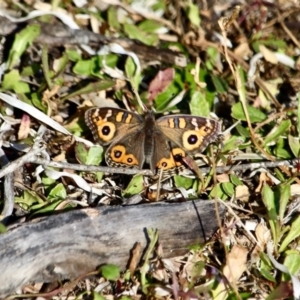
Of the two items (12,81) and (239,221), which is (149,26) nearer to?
(12,81)

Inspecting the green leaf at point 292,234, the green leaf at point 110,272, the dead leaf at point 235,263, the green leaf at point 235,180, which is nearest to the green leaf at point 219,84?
the green leaf at point 235,180

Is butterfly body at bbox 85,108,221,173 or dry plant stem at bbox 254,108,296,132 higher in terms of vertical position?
butterfly body at bbox 85,108,221,173

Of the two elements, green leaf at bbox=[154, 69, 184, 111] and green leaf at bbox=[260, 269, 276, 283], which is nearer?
green leaf at bbox=[260, 269, 276, 283]

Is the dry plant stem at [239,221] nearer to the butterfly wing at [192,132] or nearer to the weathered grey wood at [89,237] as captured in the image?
the weathered grey wood at [89,237]

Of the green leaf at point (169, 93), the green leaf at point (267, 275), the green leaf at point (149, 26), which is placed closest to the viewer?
the green leaf at point (267, 275)

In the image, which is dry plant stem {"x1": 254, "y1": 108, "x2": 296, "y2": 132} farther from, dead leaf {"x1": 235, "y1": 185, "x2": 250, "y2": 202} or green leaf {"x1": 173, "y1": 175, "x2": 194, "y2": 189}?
green leaf {"x1": 173, "y1": 175, "x2": 194, "y2": 189}

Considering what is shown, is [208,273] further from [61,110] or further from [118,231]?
[61,110]

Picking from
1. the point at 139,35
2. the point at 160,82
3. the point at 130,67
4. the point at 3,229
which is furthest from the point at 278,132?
the point at 3,229

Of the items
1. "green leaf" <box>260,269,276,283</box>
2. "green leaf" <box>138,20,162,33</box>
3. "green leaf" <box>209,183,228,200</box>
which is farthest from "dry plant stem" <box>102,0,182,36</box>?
"green leaf" <box>260,269,276,283</box>
